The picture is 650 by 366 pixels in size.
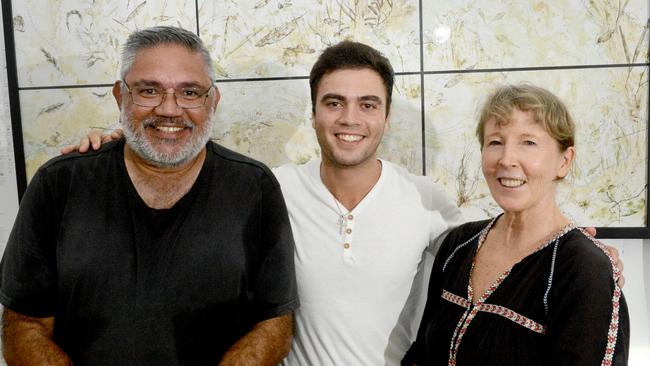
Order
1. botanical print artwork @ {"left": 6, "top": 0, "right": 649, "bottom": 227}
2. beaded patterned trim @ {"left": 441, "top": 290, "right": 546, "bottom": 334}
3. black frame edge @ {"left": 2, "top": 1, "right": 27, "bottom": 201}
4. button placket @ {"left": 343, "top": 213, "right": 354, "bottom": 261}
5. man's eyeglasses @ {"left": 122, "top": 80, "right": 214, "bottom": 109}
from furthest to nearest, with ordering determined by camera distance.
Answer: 1. black frame edge @ {"left": 2, "top": 1, "right": 27, "bottom": 201}
2. botanical print artwork @ {"left": 6, "top": 0, "right": 649, "bottom": 227}
3. button placket @ {"left": 343, "top": 213, "right": 354, "bottom": 261}
4. man's eyeglasses @ {"left": 122, "top": 80, "right": 214, "bottom": 109}
5. beaded patterned trim @ {"left": 441, "top": 290, "right": 546, "bottom": 334}

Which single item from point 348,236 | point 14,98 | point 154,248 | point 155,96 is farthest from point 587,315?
point 14,98

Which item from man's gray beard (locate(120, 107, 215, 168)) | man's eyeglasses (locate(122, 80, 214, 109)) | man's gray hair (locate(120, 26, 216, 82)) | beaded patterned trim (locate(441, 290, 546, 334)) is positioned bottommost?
beaded patterned trim (locate(441, 290, 546, 334))

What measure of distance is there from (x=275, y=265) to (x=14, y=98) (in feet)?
5.10

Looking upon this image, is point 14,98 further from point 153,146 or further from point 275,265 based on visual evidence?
point 275,265

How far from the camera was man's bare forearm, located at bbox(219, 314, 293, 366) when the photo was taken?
150 centimetres

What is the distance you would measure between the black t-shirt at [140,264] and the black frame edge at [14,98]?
96 centimetres

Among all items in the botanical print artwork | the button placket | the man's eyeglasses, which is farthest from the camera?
the botanical print artwork

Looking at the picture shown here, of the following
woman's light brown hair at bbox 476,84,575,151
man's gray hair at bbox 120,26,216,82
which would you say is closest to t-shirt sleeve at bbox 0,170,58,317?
man's gray hair at bbox 120,26,216,82

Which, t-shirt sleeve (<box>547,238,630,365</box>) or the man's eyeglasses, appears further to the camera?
the man's eyeglasses

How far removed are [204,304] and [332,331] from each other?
0.41 metres

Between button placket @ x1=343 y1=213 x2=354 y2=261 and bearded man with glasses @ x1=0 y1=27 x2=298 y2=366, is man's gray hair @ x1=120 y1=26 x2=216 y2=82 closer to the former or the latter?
bearded man with glasses @ x1=0 y1=27 x2=298 y2=366

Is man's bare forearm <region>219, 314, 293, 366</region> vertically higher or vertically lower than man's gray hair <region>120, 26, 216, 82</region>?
lower

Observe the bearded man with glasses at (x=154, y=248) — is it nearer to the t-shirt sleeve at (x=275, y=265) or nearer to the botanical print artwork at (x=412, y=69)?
the t-shirt sleeve at (x=275, y=265)

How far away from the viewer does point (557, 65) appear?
6.60ft
